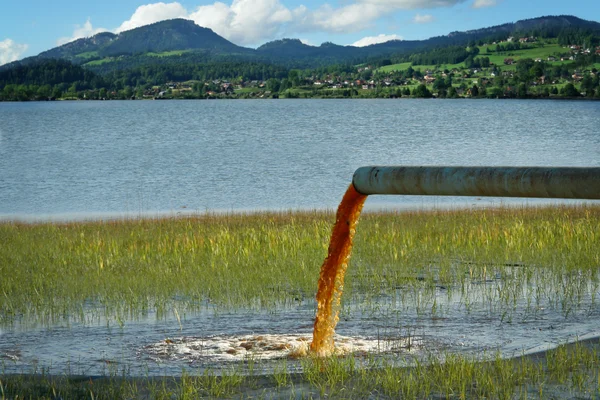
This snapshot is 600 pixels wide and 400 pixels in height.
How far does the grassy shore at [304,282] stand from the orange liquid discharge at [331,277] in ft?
2.22

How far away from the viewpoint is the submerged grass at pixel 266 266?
1148 cm

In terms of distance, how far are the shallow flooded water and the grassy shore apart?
17 cm

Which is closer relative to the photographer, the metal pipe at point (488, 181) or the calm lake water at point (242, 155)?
the metal pipe at point (488, 181)

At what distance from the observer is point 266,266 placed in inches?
545

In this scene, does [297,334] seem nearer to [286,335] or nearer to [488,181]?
[286,335]

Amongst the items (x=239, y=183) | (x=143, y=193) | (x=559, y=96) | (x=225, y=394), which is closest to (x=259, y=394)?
(x=225, y=394)

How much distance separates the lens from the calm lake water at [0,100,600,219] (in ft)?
141

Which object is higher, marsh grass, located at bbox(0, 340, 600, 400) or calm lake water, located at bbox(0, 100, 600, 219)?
marsh grass, located at bbox(0, 340, 600, 400)

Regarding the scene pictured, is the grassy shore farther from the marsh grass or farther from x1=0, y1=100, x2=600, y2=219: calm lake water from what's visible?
x1=0, y1=100, x2=600, y2=219: calm lake water

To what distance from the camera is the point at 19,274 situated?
13.5 metres

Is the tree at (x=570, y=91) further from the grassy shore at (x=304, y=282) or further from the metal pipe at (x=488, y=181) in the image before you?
the metal pipe at (x=488, y=181)

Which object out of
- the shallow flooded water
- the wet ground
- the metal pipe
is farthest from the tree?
the metal pipe

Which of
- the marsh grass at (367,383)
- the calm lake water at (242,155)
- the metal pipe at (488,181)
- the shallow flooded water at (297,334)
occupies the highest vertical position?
the metal pipe at (488,181)

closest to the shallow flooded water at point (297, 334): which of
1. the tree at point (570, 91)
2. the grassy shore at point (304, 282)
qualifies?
the grassy shore at point (304, 282)
